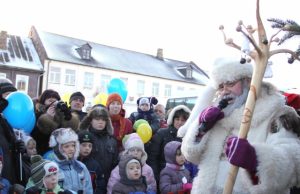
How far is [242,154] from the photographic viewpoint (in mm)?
2010

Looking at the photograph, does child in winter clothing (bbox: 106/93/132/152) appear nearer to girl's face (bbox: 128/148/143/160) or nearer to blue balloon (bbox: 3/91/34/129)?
girl's face (bbox: 128/148/143/160)

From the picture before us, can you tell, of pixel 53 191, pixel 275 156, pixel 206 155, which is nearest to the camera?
pixel 275 156

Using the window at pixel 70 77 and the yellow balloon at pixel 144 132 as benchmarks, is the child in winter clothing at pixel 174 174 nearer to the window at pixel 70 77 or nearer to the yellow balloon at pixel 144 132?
the yellow balloon at pixel 144 132

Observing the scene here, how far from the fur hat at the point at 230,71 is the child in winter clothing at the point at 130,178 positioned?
2.13 metres

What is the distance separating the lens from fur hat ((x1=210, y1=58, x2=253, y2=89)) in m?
2.49

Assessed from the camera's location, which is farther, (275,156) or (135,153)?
(135,153)

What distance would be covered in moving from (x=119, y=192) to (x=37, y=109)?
5.15ft

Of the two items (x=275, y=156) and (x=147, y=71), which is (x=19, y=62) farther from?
(x=275, y=156)

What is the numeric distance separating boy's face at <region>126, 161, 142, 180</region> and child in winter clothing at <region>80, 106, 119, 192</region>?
0.40 m

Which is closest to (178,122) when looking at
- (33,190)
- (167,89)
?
(33,190)

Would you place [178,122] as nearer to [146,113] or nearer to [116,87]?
[146,113]

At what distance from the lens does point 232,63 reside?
252 centimetres

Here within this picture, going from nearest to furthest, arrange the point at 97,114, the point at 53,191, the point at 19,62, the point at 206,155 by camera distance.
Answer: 1. the point at 206,155
2. the point at 53,191
3. the point at 97,114
4. the point at 19,62

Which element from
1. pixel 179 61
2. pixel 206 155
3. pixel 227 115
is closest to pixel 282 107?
pixel 227 115
